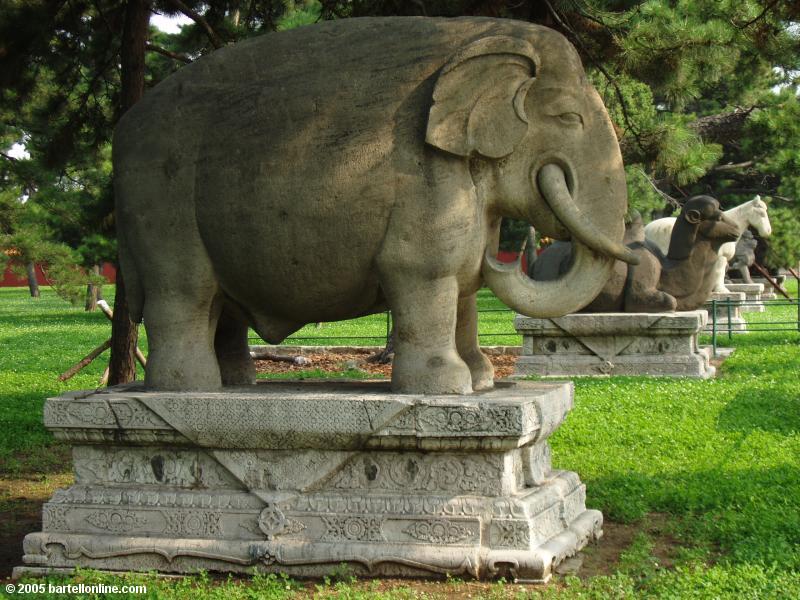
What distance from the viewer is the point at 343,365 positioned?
1363 cm

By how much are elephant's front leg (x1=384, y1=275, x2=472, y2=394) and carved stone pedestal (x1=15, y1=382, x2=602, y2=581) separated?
5.6 inches

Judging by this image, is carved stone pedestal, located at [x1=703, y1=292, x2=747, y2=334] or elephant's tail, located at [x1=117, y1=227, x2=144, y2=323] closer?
elephant's tail, located at [x1=117, y1=227, x2=144, y2=323]

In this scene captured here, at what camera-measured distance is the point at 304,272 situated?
4832 mm

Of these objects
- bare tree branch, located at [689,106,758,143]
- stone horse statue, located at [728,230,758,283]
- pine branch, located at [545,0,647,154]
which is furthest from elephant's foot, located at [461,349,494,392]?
bare tree branch, located at [689,106,758,143]

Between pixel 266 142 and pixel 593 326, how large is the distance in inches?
315

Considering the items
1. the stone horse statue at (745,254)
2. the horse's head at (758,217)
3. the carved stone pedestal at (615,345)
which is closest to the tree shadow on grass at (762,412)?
the carved stone pedestal at (615,345)

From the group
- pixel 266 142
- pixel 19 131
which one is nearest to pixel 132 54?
pixel 266 142

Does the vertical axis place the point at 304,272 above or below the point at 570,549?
above

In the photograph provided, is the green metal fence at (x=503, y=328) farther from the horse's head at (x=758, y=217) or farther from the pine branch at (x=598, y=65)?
the pine branch at (x=598, y=65)

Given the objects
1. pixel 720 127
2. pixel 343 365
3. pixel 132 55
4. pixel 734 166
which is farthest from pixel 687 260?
pixel 734 166

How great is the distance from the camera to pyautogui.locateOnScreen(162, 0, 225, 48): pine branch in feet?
29.4

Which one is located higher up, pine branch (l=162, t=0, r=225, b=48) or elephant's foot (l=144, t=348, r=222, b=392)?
pine branch (l=162, t=0, r=225, b=48)

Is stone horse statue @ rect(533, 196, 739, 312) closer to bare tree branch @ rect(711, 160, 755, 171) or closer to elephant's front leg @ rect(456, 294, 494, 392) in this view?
elephant's front leg @ rect(456, 294, 494, 392)

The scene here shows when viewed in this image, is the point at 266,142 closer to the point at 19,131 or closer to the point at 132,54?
the point at 132,54
